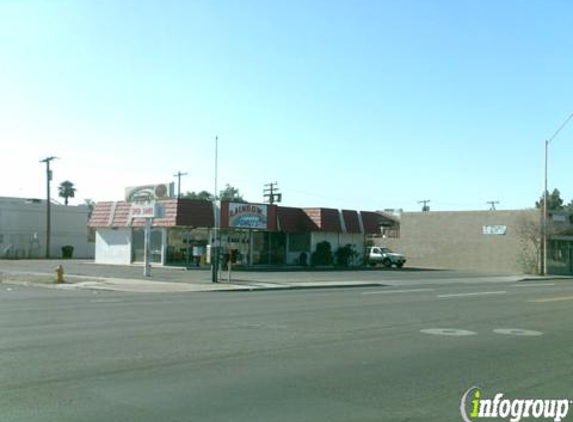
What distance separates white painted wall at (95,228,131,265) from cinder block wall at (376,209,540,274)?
2779 centimetres

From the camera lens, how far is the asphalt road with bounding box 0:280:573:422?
24.6 feet

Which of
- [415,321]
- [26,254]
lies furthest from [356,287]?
[26,254]

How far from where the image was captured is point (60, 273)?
30.3 meters

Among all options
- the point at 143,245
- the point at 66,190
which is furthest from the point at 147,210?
Result: the point at 66,190

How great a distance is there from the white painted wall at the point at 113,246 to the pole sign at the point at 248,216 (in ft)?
25.2

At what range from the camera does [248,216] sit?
4722 centimetres

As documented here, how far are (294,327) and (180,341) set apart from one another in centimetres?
310

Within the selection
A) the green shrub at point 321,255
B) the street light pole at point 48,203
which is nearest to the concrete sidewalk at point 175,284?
the green shrub at point 321,255

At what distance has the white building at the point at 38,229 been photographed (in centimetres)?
6738

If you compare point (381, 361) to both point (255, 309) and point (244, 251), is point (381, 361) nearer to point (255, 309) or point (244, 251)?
point (255, 309)

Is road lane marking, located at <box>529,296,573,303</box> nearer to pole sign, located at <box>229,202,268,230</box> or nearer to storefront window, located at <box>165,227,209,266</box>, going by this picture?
storefront window, located at <box>165,227,209,266</box>

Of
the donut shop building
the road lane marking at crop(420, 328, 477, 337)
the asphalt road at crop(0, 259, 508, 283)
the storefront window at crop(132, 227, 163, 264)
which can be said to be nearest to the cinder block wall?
the donut shop building

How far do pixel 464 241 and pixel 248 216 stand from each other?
902 inches

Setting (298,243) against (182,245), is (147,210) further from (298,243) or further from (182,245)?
(298,243)
